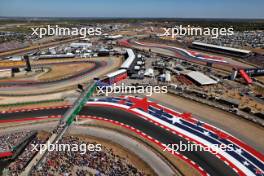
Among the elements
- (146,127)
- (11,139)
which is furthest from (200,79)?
(11,139)

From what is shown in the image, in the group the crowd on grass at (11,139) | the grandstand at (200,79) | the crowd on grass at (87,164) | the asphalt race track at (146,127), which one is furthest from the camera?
the grandstand at (200,79)

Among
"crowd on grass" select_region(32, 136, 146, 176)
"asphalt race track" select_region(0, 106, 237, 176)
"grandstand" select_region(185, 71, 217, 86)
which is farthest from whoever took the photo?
"grandstand" select_region(185, 71, 217, 86)

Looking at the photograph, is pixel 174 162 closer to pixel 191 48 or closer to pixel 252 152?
pixel 252 152

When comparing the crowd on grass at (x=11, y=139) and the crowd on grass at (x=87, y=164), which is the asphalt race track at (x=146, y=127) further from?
the crowd on grass at (x=87, y=164)

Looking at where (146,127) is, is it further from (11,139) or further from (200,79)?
(200,79)

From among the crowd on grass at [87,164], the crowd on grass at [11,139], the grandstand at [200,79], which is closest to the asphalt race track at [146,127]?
the crowd on grass at [11,139]

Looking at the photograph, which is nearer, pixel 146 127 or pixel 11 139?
pixel 11 139

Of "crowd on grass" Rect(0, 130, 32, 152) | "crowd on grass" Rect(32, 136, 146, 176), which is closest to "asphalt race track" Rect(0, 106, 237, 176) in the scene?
"crowd on grass" Rect(0, 130, 32, 152)

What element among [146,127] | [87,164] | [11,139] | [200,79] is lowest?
[87,164]

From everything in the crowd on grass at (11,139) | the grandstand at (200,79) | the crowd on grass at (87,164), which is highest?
the grandstand at (200,79)

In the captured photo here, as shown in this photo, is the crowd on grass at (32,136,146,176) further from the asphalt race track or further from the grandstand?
the grandstand
